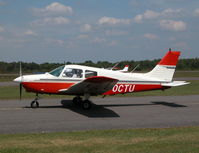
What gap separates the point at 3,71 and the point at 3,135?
66.8m

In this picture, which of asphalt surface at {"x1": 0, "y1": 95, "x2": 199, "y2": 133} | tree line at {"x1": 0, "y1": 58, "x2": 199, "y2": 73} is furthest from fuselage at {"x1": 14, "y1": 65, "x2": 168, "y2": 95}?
tree line at {"x1": 0, "y1": 58, "x2": 199, "y2": 73}

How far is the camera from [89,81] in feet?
38.5

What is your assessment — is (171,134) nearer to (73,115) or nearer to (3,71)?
(73,115)

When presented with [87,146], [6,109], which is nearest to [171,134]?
[87,146]

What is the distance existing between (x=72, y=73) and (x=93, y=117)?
3.05 metres

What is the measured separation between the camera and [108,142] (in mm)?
6617

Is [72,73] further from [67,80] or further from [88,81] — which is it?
[88,81]

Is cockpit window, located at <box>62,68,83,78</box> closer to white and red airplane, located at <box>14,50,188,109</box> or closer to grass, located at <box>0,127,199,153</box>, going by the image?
white and red airplane, located at <box>14,50,188,109</box>

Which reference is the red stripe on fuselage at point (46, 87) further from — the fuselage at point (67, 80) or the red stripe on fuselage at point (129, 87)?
the red stripe on fuselage at point (129, 87)

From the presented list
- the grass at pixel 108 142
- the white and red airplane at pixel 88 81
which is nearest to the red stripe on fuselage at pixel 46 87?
the white and red airplane at pixel 88 81

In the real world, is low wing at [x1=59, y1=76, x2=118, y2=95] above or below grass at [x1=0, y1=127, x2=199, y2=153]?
above

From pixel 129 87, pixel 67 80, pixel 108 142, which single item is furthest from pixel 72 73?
pixel 108 142

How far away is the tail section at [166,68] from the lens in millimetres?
14625

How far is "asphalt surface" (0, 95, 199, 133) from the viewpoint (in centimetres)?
912
